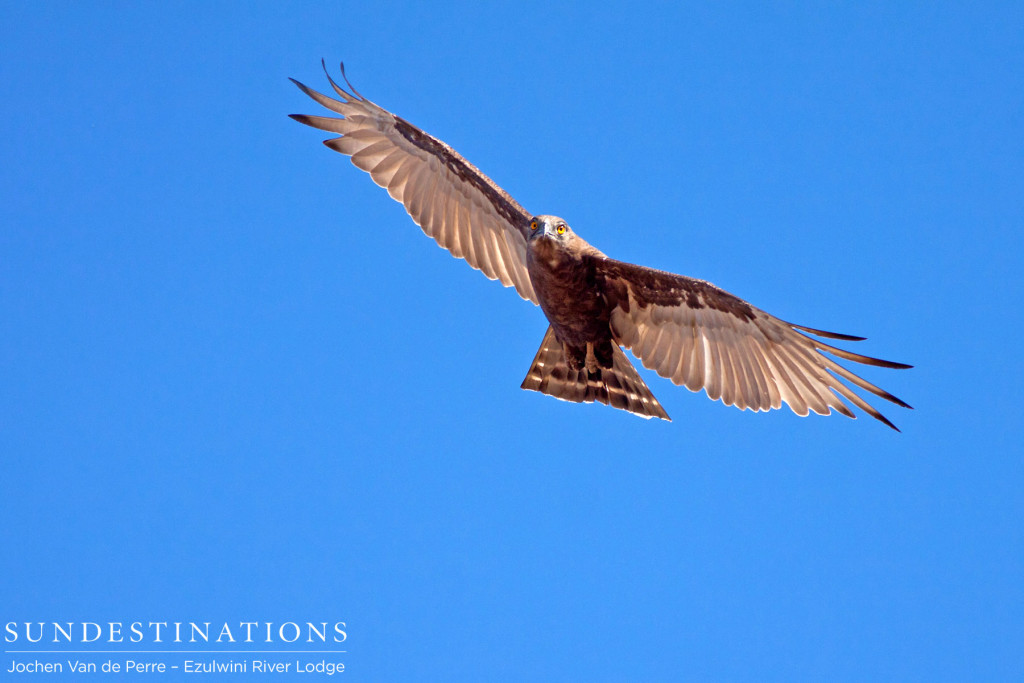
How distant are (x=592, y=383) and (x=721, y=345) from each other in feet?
4.06

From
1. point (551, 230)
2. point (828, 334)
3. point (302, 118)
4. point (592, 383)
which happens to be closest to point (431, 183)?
point (302, 118)

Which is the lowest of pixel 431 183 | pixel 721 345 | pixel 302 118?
→ pixel 721 345

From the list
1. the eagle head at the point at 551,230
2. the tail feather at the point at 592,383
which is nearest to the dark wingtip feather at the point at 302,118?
the eagle head at the point at 551,230

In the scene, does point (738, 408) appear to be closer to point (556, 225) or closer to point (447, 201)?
point (556, 225)

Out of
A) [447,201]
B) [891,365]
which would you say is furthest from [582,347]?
[891,365]

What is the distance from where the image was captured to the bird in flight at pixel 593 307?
7.84 metres

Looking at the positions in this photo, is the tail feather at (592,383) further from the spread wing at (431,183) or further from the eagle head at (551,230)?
the eagle head at (551,230)

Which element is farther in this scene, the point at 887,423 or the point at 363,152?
the point at 363,152

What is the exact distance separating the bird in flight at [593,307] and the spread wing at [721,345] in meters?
0.01

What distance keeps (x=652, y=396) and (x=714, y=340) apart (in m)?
0.76

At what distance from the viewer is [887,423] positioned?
7301 millimetres

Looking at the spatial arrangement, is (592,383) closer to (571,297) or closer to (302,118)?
(571,297)

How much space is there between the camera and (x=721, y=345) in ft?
27.3

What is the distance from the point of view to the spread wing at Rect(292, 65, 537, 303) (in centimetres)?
936
